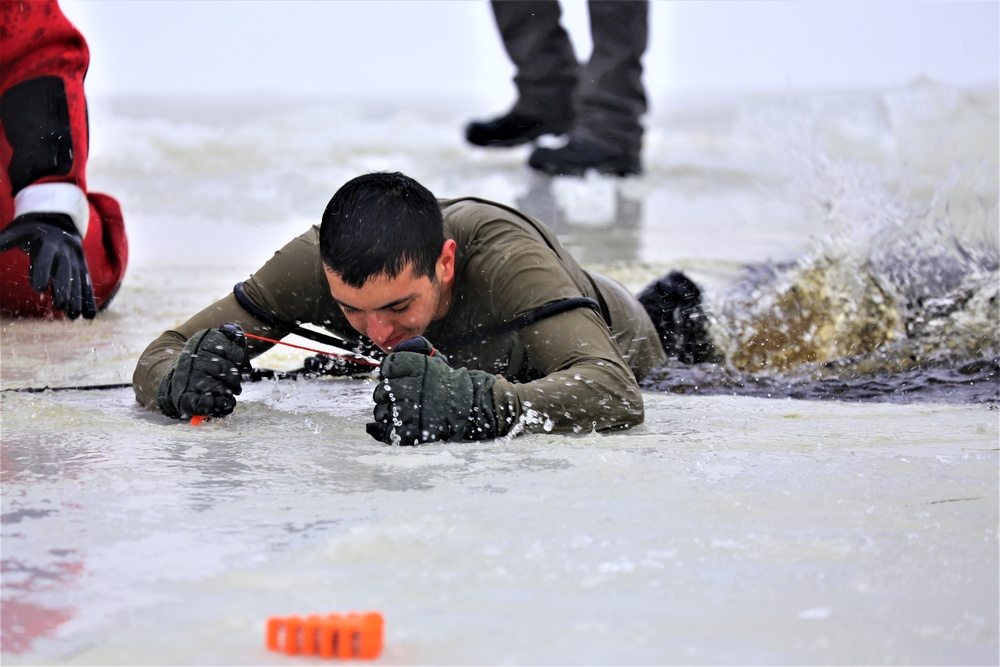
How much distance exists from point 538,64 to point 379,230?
5177 millimetres

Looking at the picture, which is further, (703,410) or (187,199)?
(187,199)

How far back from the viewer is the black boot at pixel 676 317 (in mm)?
4184

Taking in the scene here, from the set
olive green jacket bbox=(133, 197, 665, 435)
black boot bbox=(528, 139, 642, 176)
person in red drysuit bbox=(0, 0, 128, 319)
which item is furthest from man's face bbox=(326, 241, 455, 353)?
black boot bbox=(528, 139, 642, 176)

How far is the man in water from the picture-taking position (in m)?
2.50

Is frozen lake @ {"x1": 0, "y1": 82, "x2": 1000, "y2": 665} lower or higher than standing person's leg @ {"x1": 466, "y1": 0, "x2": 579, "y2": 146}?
lower

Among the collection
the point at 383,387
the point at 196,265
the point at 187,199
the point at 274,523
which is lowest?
the point at 274,523

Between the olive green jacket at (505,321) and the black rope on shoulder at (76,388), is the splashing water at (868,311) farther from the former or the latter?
the black rope on shoulder at (76,388)

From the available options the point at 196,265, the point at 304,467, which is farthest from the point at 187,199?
the point at 304,467

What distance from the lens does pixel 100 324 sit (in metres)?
4.61

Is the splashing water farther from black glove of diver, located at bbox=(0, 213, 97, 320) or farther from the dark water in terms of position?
black glove of diver, located at bbox=(0, 213, 97, 320)

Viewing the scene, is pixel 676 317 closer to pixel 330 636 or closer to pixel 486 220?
pixel 486 220

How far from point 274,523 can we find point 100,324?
118 inches

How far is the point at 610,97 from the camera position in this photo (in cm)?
734

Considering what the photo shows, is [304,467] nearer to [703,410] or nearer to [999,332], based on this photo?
[703,410]
